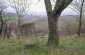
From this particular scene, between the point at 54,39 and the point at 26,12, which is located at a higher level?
the point at 26,12

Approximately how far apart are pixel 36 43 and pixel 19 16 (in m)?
28.0

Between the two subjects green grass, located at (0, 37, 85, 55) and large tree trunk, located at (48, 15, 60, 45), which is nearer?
green grass, located at (0, 37, 85, 55)

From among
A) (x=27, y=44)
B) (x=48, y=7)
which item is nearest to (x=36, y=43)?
(x=27, y=44)

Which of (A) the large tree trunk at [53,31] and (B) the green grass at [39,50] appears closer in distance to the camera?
(B) the green grass at [39,50]

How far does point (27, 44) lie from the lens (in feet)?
39.5

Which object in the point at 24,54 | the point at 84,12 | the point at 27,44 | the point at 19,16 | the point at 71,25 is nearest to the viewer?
the point at 24,54

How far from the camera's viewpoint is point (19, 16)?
131 feet

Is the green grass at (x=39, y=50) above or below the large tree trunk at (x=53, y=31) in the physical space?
below

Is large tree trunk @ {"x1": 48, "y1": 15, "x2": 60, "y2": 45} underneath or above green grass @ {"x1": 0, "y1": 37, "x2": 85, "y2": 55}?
above

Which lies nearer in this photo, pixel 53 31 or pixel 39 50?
pixel 39 50

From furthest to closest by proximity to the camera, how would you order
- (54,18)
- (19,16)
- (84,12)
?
(19,16) < (84,12) < (54,18)

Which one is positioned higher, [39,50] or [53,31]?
[53,31]

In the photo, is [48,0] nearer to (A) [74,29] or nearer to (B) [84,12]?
(B) [84,12]

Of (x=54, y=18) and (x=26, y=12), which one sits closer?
(x=54, y=18)
